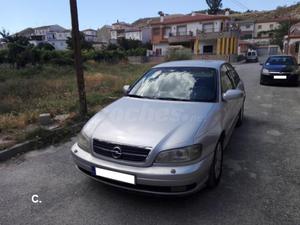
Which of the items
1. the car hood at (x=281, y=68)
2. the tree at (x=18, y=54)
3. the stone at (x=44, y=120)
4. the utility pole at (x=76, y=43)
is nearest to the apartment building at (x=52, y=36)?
the tree at (x=18, y=54)

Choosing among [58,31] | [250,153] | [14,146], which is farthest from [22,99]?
[58,31]

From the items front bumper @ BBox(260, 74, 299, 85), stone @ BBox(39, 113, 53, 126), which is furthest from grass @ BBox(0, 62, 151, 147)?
front bumper @ BBox(260, 74, 299, 85)

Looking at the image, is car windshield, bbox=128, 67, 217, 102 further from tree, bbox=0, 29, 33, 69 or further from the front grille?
tree, bbox=0, 29, 33, 69

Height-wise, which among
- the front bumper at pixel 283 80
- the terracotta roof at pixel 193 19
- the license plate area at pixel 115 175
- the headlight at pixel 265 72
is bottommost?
the front bumper at pixel 283 80

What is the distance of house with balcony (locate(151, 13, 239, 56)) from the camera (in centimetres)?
3581

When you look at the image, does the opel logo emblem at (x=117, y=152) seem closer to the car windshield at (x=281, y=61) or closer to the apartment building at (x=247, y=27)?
the car windshield at (x=281, y=61)

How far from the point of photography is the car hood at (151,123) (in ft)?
8.24

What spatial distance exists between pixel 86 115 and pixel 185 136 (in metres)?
3.74

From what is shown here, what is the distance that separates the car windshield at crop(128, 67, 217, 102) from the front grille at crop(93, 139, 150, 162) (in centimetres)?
123

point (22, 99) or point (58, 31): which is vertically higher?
point (58, 31)

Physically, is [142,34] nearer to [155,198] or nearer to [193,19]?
[193,19]

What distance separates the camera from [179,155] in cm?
245

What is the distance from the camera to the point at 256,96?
9.00 meters

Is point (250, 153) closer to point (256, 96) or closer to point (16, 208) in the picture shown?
point (16, 208)
